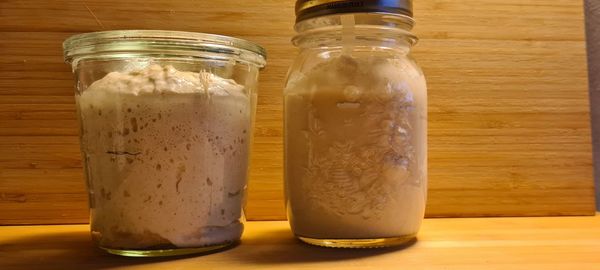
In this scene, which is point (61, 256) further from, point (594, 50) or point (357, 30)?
point (594, 50)

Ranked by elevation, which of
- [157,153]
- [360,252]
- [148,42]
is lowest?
[360,252]

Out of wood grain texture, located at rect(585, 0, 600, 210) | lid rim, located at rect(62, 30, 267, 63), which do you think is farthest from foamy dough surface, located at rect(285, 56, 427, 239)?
wood grain texture, located at rect(585, 0, 600, 210)

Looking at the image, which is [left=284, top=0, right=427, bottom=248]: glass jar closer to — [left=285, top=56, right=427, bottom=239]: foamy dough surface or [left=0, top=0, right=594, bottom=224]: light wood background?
[left=285, top=56, right=427, bottom=239]: foamy dough surface

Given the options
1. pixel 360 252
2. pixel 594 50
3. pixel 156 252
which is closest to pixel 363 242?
pixel 360 252

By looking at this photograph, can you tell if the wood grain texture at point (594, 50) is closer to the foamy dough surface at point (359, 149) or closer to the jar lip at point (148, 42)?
the foamy dough surface at point (359, 149)

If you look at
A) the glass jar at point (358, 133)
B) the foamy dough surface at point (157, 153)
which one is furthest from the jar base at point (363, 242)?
the foamy dough surface at point (157, 153)

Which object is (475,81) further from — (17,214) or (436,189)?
(17,214)
